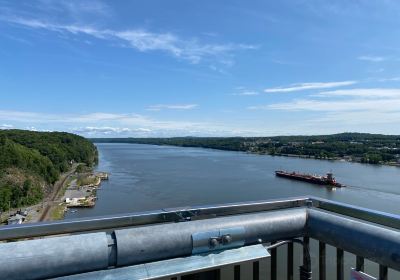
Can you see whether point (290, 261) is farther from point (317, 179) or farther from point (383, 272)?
point (317, 179)

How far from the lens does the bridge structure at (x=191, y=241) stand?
93 cm

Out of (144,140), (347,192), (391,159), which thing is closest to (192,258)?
(347,192)

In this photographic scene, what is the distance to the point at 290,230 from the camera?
1276 millimetres

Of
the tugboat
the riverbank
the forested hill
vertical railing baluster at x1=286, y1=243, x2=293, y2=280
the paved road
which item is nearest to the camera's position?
vertical railing baluster at x1=286, y1=243, x2=293, y2=280

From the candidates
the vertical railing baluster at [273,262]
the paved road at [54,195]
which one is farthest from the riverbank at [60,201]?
the vertical railing baluster at [273,262]

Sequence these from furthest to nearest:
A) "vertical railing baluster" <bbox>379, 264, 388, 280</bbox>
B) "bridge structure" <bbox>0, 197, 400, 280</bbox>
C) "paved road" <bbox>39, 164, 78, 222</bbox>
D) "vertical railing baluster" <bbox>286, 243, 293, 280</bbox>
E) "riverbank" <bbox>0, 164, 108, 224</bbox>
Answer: "paved road" <bbox>39, 164, 78, 222</bbox>, "riverbank" <bbox>0, 164, 108, 224</bbox>, "vertical railing baluster" <bbox>286, 243, 293, 280</bbox>, "vertical railing baluster" <bbox>379, 264, 388, 280</bbox>, "bridge structure" <bbox>0, 197, 400, 280</bbox>

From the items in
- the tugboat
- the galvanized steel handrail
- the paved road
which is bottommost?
the paved road

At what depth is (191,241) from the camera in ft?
3.54

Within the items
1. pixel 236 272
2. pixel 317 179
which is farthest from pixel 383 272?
pixel 317 179

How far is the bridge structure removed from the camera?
3.04 feet

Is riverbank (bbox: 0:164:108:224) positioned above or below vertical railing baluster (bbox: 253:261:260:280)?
below

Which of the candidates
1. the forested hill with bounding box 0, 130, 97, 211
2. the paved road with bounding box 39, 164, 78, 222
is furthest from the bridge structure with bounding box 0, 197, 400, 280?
the forested hill with bounding box 0, 130, 97, 211

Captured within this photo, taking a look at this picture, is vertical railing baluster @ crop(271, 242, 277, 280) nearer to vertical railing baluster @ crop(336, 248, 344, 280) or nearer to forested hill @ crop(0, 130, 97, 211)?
vertical railing baluster @ crop(336, 248, 344, 280)

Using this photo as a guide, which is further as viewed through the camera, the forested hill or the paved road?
the forested hill
